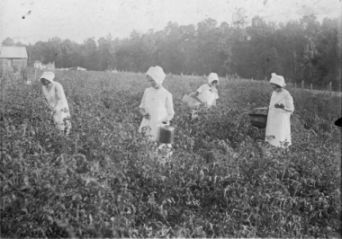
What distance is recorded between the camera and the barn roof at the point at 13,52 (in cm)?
436

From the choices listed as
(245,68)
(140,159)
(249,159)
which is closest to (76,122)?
(140,159)

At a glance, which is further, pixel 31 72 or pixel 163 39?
pixel 31 72

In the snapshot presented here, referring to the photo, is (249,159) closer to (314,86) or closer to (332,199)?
(332,199)

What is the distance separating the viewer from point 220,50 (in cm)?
490

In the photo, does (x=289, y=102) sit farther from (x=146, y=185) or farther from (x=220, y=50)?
(x=146, y=185)

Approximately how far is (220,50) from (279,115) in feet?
3.98

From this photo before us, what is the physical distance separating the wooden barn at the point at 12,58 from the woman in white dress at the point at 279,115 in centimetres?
324

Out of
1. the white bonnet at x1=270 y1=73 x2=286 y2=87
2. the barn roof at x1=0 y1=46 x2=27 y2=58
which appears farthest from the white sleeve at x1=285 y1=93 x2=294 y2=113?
the barn roof at x1=0 y1=46 x2=27 y2=58

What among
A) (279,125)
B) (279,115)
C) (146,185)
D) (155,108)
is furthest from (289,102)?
(146,185)

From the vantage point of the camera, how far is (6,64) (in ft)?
15.6

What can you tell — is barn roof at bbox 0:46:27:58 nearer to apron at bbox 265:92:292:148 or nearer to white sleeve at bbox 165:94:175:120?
white sleeve at bbox 165:94:175:120

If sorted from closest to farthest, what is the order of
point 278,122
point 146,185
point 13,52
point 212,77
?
point 146,185
point 13,52
point 278,122
point 212,77

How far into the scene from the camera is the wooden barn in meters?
4.41

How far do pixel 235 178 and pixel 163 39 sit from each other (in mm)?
2010
